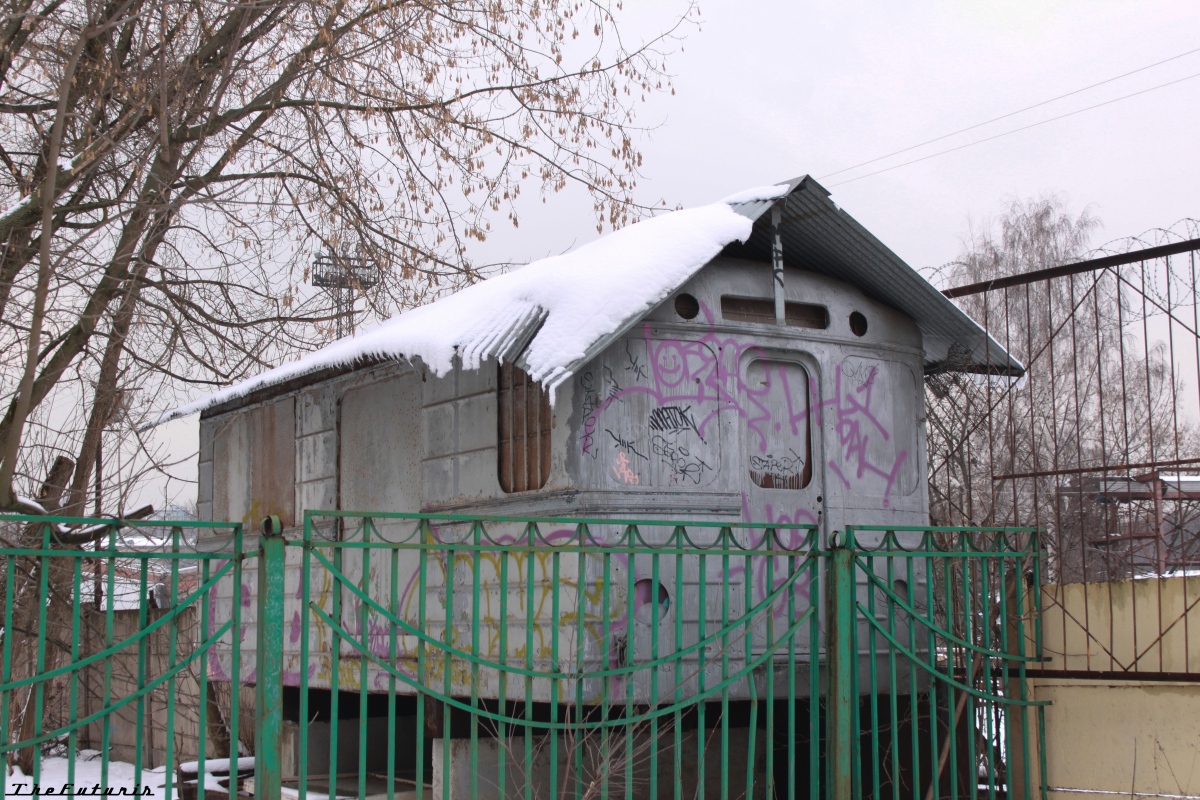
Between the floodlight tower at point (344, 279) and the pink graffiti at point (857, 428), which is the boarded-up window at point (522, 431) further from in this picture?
the floodlight tower at point (344, 279)

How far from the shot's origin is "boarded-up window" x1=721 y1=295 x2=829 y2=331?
746 cm

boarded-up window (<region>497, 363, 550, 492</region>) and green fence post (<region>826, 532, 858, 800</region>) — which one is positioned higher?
boarded-up window (<region>497, 363, 550, 492</region>)

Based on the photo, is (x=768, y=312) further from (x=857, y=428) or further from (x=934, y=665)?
(x=934, y=665)

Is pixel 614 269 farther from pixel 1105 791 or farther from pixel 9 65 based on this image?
pixel 9 65

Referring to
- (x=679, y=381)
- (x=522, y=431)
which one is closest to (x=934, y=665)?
(x=679, y=381)

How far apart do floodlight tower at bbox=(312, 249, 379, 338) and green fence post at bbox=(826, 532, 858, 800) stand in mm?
7080

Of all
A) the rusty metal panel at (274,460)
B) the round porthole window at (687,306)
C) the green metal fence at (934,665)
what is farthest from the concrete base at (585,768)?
the rusty metal panel at (274,460)

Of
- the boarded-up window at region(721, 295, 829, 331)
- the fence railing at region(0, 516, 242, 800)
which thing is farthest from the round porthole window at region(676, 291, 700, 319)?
the fence railing at region(0, 516, 242, 800)

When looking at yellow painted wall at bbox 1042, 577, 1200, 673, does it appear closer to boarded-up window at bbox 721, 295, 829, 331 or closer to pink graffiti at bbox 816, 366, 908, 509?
pink graffiti at bbox 816, 366, 908, 509

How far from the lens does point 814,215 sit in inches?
295

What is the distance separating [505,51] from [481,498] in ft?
21.4

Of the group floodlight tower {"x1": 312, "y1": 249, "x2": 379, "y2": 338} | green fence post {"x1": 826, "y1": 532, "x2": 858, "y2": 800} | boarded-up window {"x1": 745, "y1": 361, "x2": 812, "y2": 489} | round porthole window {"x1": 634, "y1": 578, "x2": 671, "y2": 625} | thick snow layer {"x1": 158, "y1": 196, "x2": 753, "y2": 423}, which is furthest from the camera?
floodlight tower {"x1": 312, "y1": 249, "x2": 379, "y2": 338}

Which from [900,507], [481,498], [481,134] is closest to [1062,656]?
[900,507]

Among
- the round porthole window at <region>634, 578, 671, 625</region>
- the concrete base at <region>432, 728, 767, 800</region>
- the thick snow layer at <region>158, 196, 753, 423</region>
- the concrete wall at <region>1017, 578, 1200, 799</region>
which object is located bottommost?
the concrete base at <region>432, 728, 767, 800</region>
